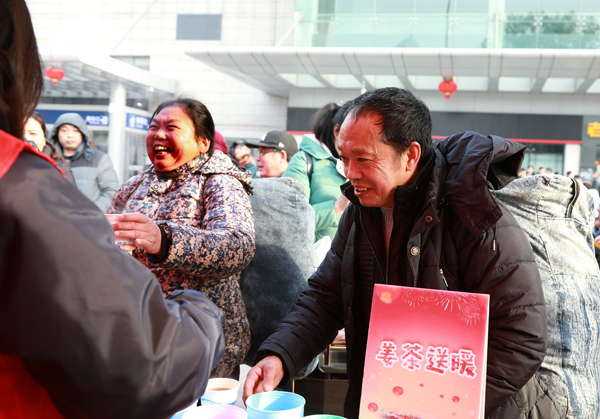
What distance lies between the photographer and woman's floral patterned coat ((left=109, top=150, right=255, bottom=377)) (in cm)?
167

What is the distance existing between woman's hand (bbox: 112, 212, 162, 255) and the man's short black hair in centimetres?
68

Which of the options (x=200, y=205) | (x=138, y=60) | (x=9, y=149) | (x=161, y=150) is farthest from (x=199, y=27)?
Result: (x=9, y=149)

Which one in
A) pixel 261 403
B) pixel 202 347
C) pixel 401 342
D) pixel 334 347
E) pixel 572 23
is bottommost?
pixel 334 347

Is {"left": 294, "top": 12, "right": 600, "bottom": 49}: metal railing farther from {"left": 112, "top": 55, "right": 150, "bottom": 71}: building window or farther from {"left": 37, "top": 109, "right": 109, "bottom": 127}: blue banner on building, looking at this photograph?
{"left": 112, "top": 55, "right": 150, "bottom": 71}: building window

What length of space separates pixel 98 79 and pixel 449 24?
10.2 meters

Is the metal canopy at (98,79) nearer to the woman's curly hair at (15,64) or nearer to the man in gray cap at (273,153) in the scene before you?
the man in gray cap at (273,153)

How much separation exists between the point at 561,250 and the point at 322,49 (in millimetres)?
12845

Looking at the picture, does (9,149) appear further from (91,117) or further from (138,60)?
(138,60)

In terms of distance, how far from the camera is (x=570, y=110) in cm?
1594

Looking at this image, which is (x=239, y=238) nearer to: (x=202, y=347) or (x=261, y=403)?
(x=261, y=403)

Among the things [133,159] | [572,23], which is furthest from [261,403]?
[133,159]

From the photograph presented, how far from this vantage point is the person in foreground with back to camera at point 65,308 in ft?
1.97

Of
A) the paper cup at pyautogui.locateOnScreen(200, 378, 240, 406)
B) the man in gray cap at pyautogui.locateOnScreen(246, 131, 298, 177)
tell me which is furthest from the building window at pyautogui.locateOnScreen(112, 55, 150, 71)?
the paper cup at pyautogui.locateOnScreen(200, 378, 240, 406)

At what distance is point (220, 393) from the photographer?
1.22m
